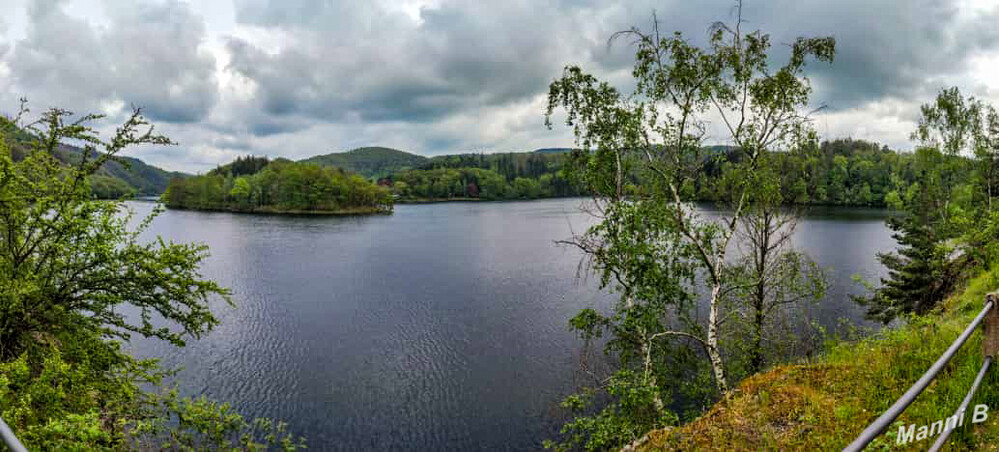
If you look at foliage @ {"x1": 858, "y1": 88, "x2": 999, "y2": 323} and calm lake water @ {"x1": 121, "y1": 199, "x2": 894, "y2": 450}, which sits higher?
foliage @ {"x1": 858, "y1": 88, "x2": 999, "y2": 323}

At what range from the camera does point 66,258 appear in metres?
10.9

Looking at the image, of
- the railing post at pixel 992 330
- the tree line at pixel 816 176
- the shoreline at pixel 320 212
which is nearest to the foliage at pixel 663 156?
the tree line at pixel 816 176

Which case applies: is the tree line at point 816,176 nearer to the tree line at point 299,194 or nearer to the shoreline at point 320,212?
the shoreline at point 320,212

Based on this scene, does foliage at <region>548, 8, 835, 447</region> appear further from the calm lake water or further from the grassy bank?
the calm lake water

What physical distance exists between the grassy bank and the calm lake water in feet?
37.9

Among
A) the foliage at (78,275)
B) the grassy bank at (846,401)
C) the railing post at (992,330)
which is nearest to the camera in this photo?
the railing post at (992,330)

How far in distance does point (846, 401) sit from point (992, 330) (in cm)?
254

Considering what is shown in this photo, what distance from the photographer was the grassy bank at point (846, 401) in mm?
4945

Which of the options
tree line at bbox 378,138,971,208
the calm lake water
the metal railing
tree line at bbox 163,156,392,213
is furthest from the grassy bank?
tree line at bbox 163,156,392,213

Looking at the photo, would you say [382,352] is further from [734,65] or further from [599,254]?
[734,65]

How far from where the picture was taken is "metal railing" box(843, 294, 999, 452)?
238 centimetres

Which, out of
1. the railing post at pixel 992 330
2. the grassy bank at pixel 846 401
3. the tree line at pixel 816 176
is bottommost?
the grassy bank at pixel 846 401

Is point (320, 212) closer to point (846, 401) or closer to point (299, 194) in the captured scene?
point (299, 194)

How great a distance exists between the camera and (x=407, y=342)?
1088 inches
